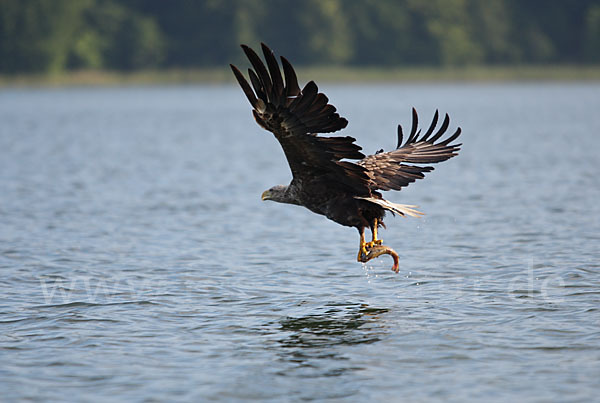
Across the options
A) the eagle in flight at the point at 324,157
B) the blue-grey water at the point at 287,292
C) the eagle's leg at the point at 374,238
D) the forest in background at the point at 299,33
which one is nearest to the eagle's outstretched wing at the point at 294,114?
the eagle in flight at the point at 324,157

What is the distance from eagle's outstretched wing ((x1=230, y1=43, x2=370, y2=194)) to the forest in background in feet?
233

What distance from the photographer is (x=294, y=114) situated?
7871 millimetres

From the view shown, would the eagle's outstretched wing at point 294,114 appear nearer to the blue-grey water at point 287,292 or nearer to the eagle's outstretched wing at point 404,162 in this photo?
the eagle's outstretched wing at point 404,162

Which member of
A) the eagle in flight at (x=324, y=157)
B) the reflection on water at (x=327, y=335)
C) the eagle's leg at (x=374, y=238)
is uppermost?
the eagle in flight at (x=324, y=157)

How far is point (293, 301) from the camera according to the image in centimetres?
920

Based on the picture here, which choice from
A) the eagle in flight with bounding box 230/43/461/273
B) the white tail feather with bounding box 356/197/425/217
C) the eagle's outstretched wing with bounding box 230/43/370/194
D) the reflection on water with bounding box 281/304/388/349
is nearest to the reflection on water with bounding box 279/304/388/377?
the reflection on water with bounding box 281/304/388/349

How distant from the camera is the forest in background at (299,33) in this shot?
3066 inches

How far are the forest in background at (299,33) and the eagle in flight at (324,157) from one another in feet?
230

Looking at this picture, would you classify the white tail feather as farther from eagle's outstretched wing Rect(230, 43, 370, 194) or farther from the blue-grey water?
the blue-grey water

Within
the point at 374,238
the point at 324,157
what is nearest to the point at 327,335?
the point at 374,238

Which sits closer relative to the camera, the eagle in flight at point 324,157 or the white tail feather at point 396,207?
the eagle in flight at point 324,157

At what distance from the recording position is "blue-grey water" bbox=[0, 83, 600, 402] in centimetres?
701

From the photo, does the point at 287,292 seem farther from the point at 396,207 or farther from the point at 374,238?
the point at 396,207

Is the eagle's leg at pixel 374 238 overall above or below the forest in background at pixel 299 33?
below
